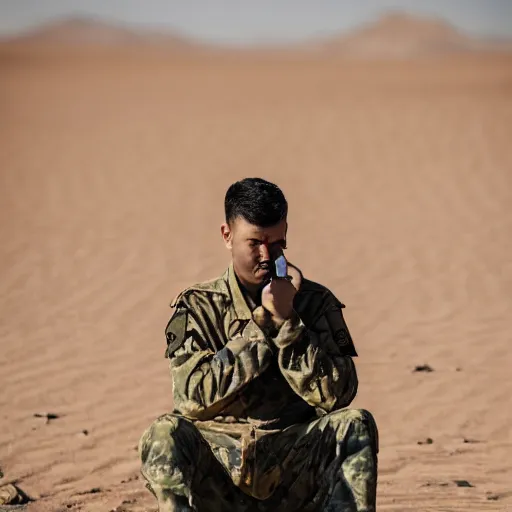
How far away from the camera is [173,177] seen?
20.2 metres

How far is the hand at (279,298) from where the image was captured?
4.28 m

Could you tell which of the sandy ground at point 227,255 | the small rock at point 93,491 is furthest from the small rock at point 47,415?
the small rock at point 93,491

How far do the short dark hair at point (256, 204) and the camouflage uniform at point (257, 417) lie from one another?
11.1 inches

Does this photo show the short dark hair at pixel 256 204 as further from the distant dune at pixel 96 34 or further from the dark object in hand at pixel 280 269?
the distant dune at pixel 96 34

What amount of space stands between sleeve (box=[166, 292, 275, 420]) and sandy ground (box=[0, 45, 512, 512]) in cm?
214

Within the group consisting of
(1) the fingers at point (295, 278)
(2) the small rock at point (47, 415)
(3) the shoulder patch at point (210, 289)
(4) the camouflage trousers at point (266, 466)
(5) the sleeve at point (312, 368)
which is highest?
(1) the fingers at point (295, 278)

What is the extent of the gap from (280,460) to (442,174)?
15437 mm

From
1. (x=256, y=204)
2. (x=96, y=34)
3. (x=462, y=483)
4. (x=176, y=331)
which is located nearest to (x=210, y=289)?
(x=176, y=331)

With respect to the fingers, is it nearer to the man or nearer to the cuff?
the man

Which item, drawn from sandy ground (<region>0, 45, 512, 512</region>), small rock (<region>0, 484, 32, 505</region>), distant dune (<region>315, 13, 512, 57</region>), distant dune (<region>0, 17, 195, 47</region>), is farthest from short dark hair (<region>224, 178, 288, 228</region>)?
distant dune (<region>0, 17, 195, 47</region>)

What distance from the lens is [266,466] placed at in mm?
4414

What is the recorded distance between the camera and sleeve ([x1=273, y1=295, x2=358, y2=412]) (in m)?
4.30

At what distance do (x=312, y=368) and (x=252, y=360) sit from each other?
23 centimetres

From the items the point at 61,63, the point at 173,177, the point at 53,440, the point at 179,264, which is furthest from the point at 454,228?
the point at 61,63
